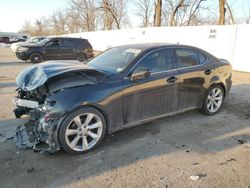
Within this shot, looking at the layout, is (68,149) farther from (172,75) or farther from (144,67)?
(172,75)

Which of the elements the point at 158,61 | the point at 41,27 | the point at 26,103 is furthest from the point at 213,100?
the point at 41,27

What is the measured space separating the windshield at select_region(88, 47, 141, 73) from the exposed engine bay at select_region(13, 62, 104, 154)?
43 cm

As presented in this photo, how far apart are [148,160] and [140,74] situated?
4.47 ft

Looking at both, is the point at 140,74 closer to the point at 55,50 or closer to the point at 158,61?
the point at 158,61

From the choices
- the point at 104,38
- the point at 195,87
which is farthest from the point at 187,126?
the point at 104,38

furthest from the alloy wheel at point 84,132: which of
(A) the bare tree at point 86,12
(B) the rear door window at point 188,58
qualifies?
(A) the bare tree at point 86,12

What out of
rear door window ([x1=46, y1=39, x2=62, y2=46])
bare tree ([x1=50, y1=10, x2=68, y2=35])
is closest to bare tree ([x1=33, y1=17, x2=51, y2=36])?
bare tree ([x1=50, y1=10, x2=68, y2=35])

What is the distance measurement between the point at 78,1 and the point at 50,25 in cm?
2658

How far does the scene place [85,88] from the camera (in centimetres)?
342

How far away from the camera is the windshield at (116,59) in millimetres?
4036

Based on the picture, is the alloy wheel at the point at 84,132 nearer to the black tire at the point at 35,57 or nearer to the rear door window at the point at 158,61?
the rear door window at the point at 158,61

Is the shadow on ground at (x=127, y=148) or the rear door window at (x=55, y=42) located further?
the rear door window at (x=55, y=42)

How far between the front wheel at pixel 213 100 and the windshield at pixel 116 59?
194cm

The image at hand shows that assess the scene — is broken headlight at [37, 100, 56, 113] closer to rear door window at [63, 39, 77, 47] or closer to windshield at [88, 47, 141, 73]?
windshield at [88, 47, 141, 73]
